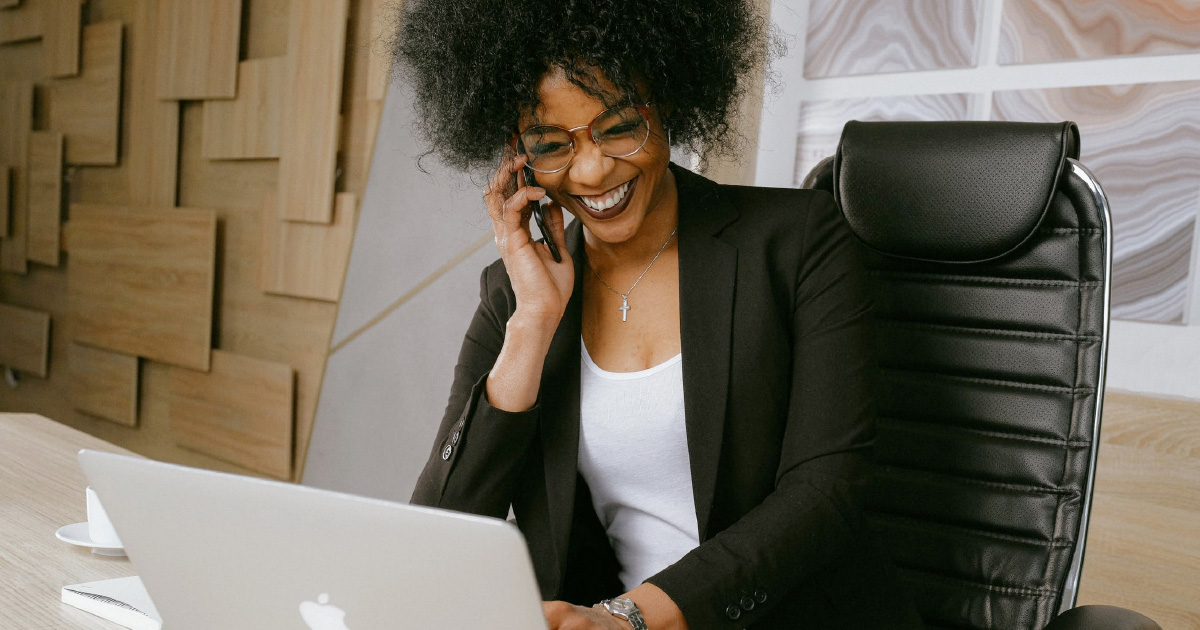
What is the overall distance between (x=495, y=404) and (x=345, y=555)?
0.64 meters

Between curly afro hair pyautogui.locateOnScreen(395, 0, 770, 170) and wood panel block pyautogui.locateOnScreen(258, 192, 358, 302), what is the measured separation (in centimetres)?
145

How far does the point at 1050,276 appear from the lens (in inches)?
47.6

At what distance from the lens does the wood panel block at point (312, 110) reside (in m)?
2.77

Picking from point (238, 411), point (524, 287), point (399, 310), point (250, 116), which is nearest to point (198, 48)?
point (250, 116)

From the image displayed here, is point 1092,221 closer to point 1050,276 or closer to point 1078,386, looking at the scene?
point 1050,276

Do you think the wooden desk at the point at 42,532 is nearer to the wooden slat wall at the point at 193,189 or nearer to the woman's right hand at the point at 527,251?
the woman's right hand at the point at 527,251

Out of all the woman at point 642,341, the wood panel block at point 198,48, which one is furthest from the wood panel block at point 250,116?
the woman at point 642,341

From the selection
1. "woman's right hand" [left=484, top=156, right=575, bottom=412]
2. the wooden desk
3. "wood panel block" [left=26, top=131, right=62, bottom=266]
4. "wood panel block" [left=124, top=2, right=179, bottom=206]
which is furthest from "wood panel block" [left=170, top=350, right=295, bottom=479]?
"woman's right hand" [left=484, top=156, right=575, bottom=412]

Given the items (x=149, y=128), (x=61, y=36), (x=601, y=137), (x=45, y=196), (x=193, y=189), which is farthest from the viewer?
(x=45, y=196)

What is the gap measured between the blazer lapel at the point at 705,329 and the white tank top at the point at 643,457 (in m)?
0.03

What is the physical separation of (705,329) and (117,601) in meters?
0.71

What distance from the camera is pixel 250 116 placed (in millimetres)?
3119

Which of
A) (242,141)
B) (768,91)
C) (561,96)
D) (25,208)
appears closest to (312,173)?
(242,141)

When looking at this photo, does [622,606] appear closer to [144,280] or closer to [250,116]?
[250,116]
